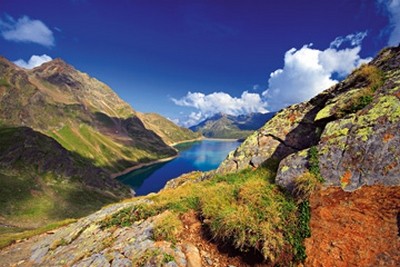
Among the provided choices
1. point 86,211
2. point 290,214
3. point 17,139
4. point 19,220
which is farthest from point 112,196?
point 290,214

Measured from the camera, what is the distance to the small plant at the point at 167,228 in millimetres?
12969

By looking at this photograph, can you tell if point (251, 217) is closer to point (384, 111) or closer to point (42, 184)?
point (384, 111)

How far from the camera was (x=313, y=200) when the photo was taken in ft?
40.7

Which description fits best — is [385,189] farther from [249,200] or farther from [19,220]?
[19,220]

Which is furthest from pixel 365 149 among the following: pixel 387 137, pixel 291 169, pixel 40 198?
pixel 40 198

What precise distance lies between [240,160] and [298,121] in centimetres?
612

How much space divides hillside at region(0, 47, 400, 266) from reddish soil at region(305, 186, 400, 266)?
0.12 ft

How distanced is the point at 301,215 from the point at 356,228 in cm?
221

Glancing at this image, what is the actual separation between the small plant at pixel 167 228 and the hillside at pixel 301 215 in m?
0.05

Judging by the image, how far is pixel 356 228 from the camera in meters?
10.7

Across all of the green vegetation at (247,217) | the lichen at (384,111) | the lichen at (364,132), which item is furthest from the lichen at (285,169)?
the lichen at (384,111)

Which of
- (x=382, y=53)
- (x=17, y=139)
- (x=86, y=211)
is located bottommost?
(x=86, y=211)

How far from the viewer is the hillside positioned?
10734 mm

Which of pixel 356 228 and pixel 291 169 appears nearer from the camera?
pixel 356 228
